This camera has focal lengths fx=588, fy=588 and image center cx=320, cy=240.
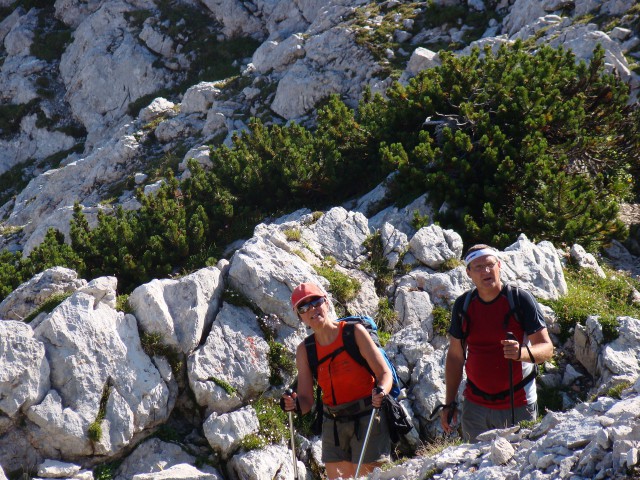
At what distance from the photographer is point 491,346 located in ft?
17.9

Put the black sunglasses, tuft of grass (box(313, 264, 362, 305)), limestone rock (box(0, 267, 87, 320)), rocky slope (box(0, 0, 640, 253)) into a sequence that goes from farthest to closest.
→ rocky slope (box(0, 0, 640, 253)), tuft of grass (box(313, 264, 362, 305)), limestone rock (box(0, 267, 87, 320)), the black sunglasses

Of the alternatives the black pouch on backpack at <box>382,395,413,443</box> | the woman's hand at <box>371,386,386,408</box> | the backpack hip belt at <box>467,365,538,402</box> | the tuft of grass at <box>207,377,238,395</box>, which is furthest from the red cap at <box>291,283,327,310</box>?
the tuft of grass at <box>207,377,238,395</box>

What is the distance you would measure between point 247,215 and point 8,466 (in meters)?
8.90

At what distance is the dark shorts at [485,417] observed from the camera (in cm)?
543

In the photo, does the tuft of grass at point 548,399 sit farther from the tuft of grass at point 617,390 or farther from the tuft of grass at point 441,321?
the tuft of grass at point 617,390

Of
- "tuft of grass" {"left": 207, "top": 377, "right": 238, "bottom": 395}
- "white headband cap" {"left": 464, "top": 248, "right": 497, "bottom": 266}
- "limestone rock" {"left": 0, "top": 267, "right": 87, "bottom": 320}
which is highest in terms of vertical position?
"white headband cap" {"left": 464, "top": 248, "right": 497, "bottom": 266}

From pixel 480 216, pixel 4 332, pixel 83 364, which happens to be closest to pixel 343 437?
pixel 83 364

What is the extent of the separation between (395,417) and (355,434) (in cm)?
43

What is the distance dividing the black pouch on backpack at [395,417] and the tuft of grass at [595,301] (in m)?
4.53

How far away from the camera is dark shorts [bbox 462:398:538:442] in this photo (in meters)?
5.43

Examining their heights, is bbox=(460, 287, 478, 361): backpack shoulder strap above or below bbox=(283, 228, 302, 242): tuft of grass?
above

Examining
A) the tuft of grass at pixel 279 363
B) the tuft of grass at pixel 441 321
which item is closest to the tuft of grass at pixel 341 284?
the tuft of grass at pixel 441 321

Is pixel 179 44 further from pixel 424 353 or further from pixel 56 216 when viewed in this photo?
pixel 424 353

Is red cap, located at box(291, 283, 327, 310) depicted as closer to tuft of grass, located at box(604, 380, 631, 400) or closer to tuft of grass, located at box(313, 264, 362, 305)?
tuft of grass, located at box(604, 380, 631, 400)
